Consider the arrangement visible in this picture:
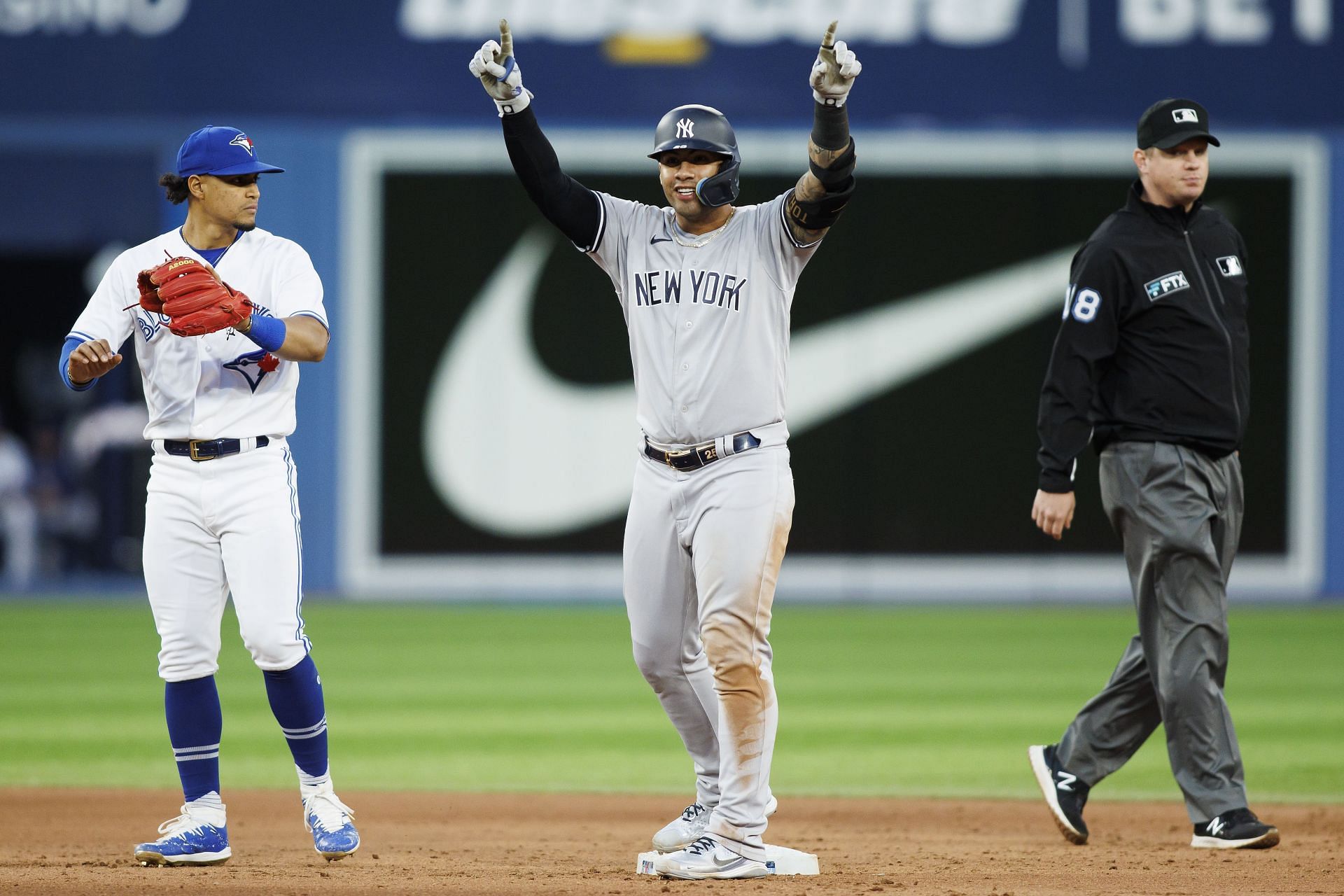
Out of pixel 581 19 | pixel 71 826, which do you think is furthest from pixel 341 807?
pixel 581 19

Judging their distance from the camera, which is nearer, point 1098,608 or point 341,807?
point 341,807

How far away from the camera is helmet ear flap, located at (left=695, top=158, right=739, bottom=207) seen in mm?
4586

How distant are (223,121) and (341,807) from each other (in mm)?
11187

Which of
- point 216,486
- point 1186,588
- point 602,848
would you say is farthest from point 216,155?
point 1186,588

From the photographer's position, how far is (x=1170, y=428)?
200 inches

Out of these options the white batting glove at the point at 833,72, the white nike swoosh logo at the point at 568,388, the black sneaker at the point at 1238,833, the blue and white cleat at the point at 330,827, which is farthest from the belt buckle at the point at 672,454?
the white nike swoosh logo at the point at 568,388

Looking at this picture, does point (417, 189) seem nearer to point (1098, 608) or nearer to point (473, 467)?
point (473, 467)

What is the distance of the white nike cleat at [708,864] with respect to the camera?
4438mm

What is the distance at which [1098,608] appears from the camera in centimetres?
1447

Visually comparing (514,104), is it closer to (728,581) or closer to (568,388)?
(728,581)

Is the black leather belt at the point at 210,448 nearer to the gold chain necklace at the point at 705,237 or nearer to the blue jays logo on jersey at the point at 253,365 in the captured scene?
the blue jays logo on jersey at the point at 253,365

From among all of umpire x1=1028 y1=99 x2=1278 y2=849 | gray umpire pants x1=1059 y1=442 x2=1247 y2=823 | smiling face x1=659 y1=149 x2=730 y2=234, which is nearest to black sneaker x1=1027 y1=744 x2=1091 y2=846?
umpire x1=1028 y1=99 x2=1278 y2=849

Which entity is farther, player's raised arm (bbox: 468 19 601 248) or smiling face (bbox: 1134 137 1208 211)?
smiling face (bbox: 1134 137 1208 211)

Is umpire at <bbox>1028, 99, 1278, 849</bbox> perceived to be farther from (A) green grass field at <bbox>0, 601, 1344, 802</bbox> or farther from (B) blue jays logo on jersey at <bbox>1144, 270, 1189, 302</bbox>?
(A) green grass field at <bbox>0, 601, 1344, 802</bbox>
